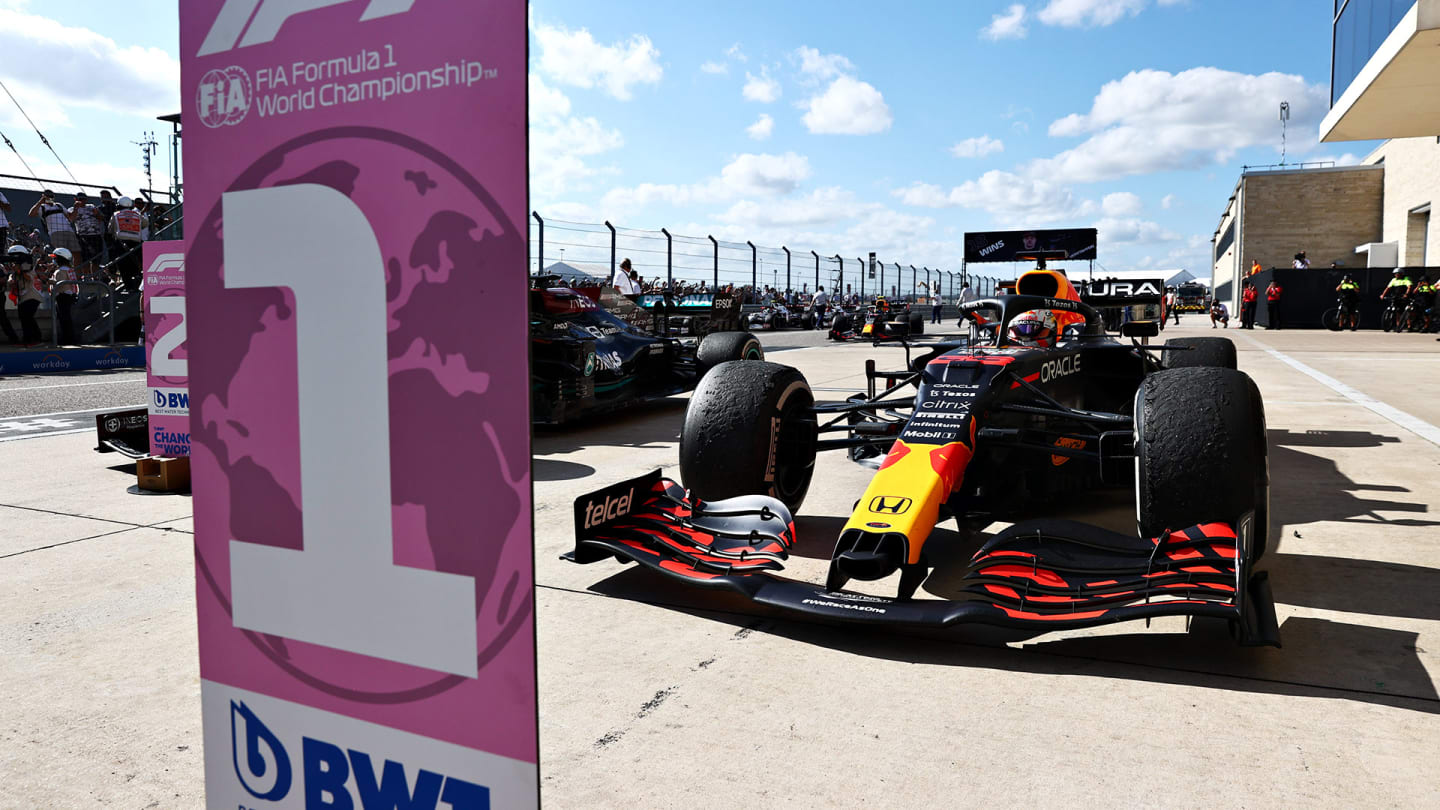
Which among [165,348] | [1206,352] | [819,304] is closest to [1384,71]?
[1206,352]

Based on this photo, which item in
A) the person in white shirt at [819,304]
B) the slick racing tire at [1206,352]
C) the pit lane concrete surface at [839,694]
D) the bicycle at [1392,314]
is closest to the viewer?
the pit lane concrete surface at [839,694]

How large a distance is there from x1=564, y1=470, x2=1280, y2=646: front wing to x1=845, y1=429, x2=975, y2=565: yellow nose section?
0.23 meters

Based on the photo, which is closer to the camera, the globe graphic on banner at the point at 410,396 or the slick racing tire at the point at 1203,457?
the globe graphic on banner at the point at 410,396

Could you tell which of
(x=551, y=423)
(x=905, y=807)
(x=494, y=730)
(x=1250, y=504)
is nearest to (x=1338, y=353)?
(x=551, y=423)

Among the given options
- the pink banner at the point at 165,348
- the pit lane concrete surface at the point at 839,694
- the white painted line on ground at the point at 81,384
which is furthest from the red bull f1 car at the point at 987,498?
the white painted line on ground at the point at 81,384

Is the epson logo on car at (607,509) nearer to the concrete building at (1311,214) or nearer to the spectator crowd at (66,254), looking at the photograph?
the spectator crowd at (66,254)

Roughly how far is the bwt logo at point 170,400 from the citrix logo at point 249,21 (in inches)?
183

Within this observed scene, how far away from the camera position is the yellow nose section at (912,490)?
10.7 ft

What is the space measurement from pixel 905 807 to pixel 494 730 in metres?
1.27

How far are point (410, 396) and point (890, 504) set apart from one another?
2.48 meters

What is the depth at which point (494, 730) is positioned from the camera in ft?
3.43

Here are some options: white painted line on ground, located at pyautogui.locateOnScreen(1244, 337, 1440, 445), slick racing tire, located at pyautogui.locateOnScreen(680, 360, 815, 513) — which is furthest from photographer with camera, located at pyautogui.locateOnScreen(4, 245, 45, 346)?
white painted line on ground, located at pyautogui.locateOnScreen(1244, 337, 1440, 445)

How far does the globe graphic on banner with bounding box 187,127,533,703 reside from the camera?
1012 millimetres

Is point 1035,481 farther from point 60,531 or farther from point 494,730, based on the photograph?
point 60,531
